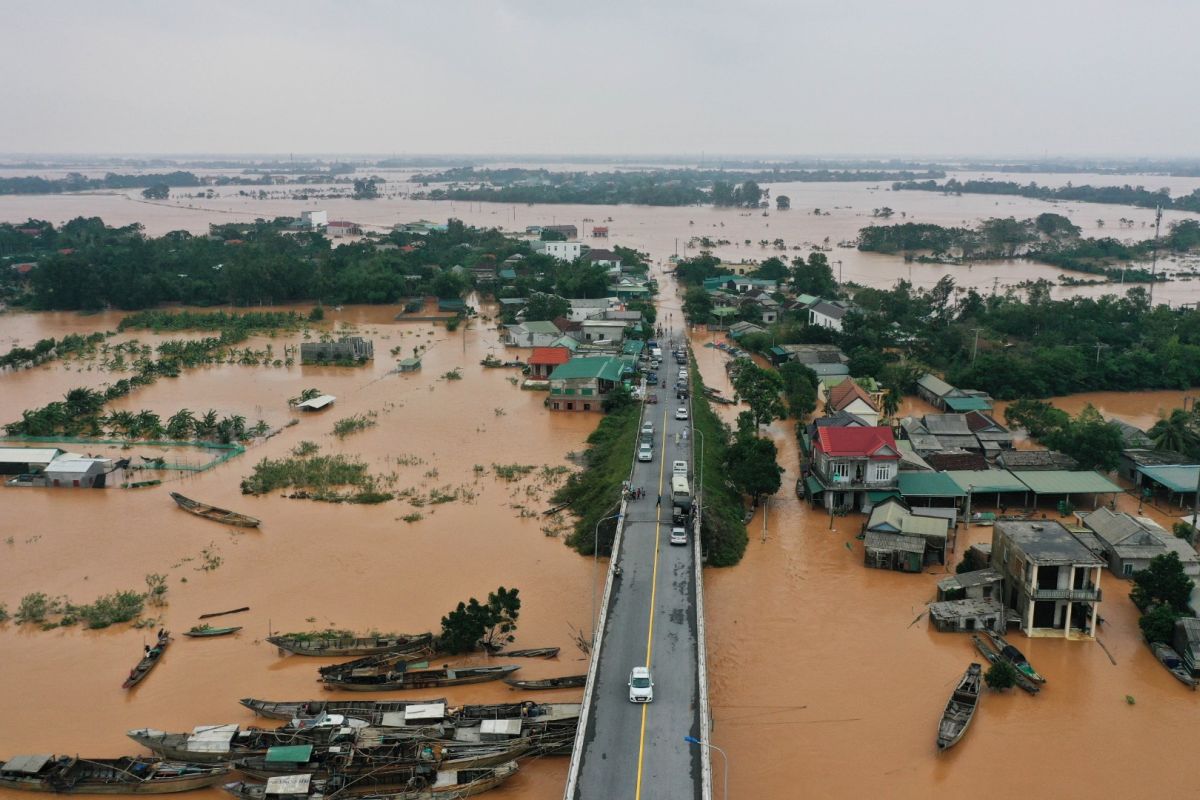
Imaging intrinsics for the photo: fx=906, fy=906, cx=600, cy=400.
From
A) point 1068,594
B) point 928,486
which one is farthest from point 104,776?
point 928,486

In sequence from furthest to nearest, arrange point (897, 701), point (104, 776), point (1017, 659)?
1. point (1017, 659)
2. point (897, 701)
3. point (104, 776)

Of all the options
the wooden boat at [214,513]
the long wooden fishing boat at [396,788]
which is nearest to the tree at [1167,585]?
the long wooden fishing boat at [396,788]

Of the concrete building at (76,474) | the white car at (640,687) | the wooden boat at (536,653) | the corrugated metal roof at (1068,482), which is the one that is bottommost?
the wooden boat at (536,653)

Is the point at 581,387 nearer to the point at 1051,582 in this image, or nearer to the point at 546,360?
the point at 546,360

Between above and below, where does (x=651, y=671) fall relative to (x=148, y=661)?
above

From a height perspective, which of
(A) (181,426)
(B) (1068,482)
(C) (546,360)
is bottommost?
(A) (181,426)

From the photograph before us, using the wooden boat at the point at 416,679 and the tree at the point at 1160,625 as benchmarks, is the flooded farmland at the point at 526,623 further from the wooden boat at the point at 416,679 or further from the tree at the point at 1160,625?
the tree at the point at 1160,625
